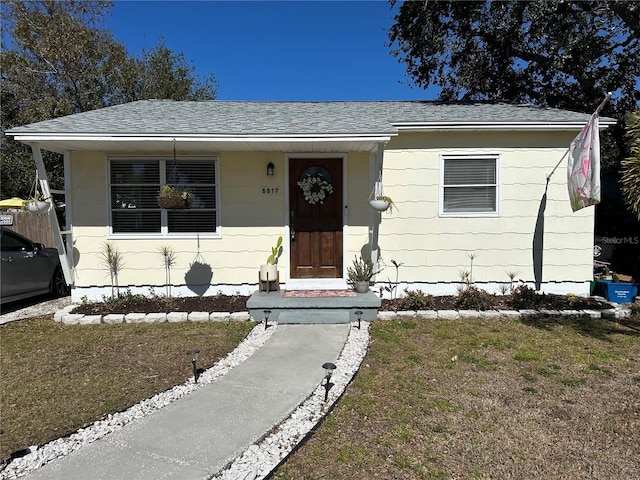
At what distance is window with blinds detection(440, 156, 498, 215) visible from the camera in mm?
6676

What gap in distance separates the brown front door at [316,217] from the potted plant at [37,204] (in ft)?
12.3

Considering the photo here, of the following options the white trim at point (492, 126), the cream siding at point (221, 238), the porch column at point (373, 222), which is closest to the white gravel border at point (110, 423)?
the cream siding at point (221, 238)

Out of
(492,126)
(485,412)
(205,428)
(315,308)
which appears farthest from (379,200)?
(205,428)

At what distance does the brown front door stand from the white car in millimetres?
4683

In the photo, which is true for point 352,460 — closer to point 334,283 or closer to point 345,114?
point 334,283

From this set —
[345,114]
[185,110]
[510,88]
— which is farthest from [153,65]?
[510,88]

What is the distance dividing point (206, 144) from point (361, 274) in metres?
3.26

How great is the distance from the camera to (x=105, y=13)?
14.7 metres

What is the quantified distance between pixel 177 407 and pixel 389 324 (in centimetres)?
332

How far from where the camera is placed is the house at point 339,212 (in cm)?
660

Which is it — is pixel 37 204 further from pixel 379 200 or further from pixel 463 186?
pixel 463 186

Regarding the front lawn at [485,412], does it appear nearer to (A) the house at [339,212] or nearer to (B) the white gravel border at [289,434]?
(B) the white gravel border at [289,434]

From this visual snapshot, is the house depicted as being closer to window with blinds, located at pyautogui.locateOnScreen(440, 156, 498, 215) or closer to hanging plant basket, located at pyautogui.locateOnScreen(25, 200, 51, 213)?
window with blinds, located at pyautogui.locateOnScreen(440, 156, 498, 215)

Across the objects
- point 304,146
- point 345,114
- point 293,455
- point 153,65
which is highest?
point 153,65
